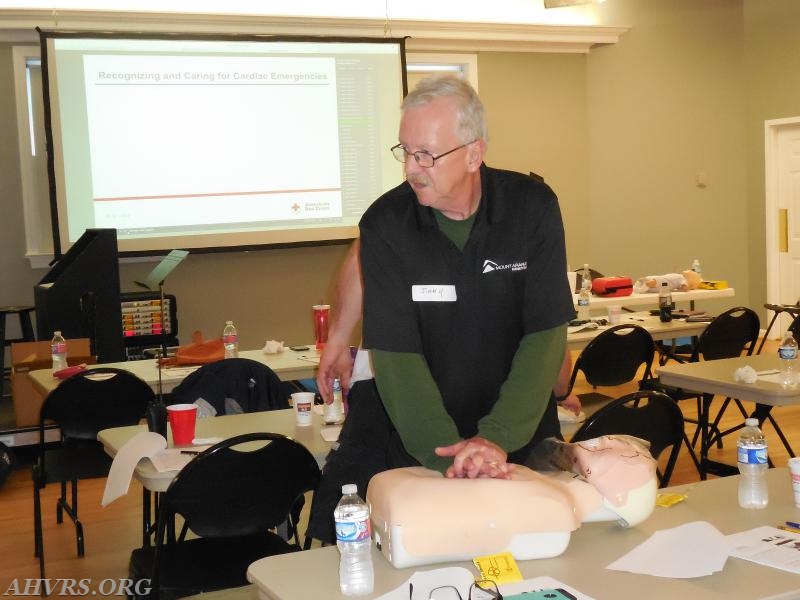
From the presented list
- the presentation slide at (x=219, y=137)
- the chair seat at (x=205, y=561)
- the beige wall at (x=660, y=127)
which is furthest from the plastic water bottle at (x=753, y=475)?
the beige wall at (x=660, y=127)

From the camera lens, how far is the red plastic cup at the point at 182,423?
124 inches

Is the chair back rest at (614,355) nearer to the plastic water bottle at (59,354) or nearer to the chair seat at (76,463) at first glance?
the chair seat at (76,463)

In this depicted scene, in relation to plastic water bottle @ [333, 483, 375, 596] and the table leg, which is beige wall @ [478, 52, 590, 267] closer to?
the table leg

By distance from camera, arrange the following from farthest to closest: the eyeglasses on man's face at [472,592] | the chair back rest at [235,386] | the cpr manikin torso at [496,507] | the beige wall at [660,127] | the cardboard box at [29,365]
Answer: the beige wall at [660,127] → the cardboard box at [29,365] → the chair back rest at [235,386] → the cpr manikin torso at [496,507] → the eyeglasses on man's face at [472,592]

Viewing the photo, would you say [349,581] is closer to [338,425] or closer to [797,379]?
[338,425]

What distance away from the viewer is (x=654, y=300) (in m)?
6.87

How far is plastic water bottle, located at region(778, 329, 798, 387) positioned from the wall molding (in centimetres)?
526

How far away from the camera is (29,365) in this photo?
524cm

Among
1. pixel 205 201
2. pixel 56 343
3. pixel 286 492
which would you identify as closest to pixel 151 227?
pixel 205 201

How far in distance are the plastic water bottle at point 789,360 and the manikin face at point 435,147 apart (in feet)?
7.77

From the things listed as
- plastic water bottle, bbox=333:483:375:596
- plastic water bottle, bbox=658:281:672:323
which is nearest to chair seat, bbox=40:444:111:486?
plastic water bottle, bbox=333:483:375:596

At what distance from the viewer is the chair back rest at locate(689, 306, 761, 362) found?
18.0ft

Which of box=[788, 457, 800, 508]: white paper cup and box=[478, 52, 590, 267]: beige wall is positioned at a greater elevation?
box=[478, 52, 590, 267]: beige wall

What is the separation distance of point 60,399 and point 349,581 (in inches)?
108
